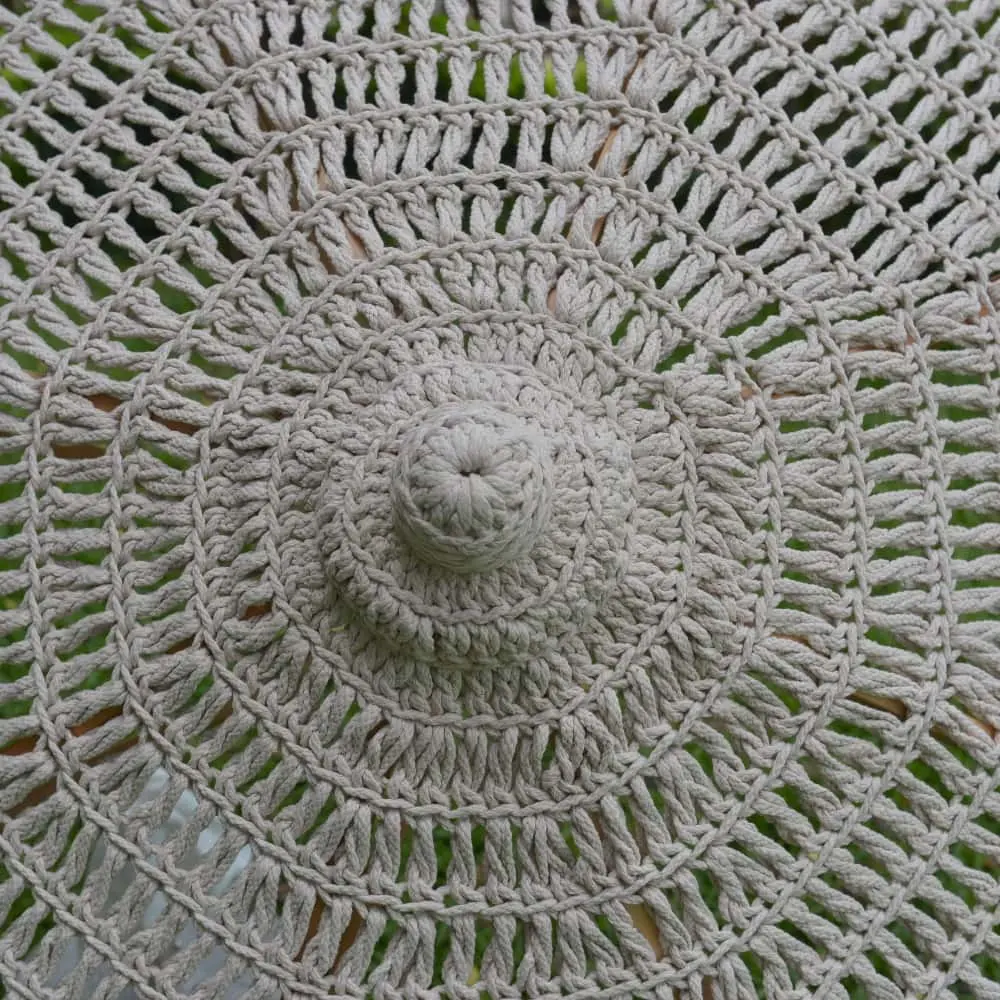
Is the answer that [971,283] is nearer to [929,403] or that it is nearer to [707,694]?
[929,403]

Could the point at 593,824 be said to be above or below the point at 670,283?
below

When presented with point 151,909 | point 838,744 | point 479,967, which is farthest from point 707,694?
point 151,909

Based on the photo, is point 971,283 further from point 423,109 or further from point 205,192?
point 205,192

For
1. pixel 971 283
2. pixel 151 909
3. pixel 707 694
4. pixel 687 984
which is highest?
pixel 971 283
